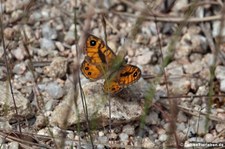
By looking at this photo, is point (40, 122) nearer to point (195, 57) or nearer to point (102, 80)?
point (102, 80)

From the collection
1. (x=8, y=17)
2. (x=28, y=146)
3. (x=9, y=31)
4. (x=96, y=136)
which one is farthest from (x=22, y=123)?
(x=8, y=17)

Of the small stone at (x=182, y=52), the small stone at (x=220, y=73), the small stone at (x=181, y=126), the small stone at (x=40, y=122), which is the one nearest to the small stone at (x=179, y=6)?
the small stone at (x=182, y=52)

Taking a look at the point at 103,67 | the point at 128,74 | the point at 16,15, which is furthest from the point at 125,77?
the point at 16,15

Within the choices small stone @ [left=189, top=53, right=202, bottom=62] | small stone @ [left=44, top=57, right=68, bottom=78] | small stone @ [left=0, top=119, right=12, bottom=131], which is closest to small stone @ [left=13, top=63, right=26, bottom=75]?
small stone @ [left=44, top=57, right=68, bottom=78]

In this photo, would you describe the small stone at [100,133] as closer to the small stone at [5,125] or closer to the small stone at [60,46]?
the small stone at [5,125]

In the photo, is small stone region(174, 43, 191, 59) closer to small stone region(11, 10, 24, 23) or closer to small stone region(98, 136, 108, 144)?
small stone region(98, 136, 108, 144)

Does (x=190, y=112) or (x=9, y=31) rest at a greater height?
(x=9, y=31)

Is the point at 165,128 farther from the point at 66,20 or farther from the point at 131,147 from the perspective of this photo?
the point at 66,20
